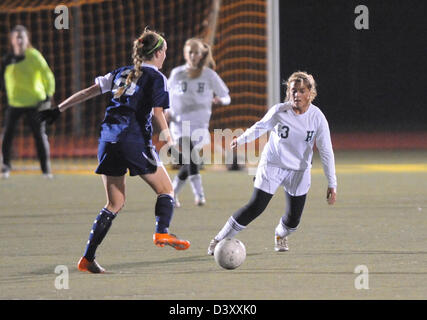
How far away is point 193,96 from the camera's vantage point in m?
10.5

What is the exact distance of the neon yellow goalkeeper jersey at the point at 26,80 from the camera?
520 inches

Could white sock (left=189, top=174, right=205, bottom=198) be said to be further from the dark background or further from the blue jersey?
the dark background

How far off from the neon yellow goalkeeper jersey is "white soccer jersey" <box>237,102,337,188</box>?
6525 millimetres

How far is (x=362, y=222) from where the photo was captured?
9.25 meters

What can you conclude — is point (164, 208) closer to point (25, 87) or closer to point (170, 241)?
point (170, 241)

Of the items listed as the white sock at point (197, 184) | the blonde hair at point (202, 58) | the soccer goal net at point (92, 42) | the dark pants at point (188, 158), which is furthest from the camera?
the soccer goal net at point (92, 42)

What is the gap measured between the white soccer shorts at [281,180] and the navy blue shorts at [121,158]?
0.98 m

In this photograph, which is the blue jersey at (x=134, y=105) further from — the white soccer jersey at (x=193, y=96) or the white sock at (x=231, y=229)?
the white soccer jersey at (x=193, y=96)

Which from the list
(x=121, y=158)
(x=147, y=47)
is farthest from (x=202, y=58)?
(x=121, y=158)

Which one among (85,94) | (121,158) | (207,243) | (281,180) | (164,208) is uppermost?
(85,94)

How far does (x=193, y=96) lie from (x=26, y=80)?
360 centimetres

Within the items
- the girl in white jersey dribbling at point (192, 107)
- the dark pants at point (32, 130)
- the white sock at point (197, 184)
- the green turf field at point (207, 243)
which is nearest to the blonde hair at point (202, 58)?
the girl in white jersey dribbling at point (192, 107)

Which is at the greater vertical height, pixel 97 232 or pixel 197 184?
pixel 197 184
